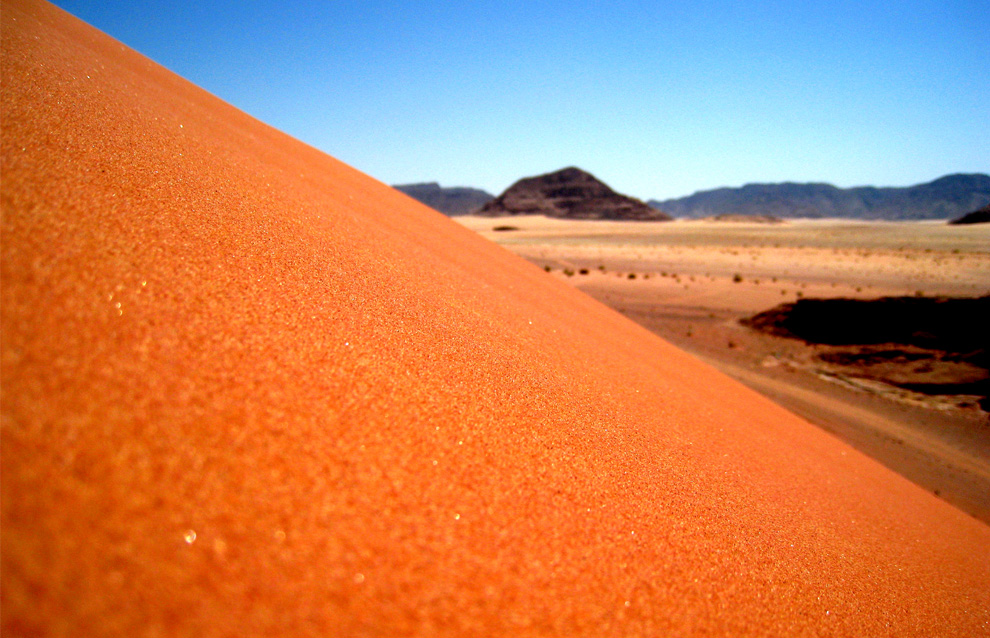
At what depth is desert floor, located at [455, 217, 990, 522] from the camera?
720cm

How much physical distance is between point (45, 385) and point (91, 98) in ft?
6.38

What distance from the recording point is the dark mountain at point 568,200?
425ft

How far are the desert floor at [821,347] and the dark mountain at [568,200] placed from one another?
96155 mm

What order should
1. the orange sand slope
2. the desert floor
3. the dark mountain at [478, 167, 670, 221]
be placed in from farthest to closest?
the dark mountain at [478, 167, 670, 221] < the desert floor < the orange sand slope

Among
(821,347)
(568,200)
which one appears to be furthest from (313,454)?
(568,200)

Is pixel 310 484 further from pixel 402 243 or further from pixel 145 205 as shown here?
pixel 402 243

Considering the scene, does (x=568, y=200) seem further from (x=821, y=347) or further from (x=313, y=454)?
(x=313, y=454)

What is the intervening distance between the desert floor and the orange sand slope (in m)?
5.33

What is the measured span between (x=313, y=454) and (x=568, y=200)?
148338 mm

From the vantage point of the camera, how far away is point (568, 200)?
14462cm

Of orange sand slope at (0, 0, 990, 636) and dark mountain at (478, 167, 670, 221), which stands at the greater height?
dark mountain at (478, 167, 670, 221)

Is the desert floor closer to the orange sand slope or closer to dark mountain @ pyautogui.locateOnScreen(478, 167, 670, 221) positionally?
the orange sand slope

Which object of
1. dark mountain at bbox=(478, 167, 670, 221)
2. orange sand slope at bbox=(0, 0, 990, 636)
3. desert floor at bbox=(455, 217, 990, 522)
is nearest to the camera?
orange sand slope at bbox=(0, 0, 990, 636)

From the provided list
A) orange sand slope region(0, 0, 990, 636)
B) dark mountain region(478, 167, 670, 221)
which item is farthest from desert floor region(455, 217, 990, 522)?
dark mountain region(478, 167, 670, 221)
